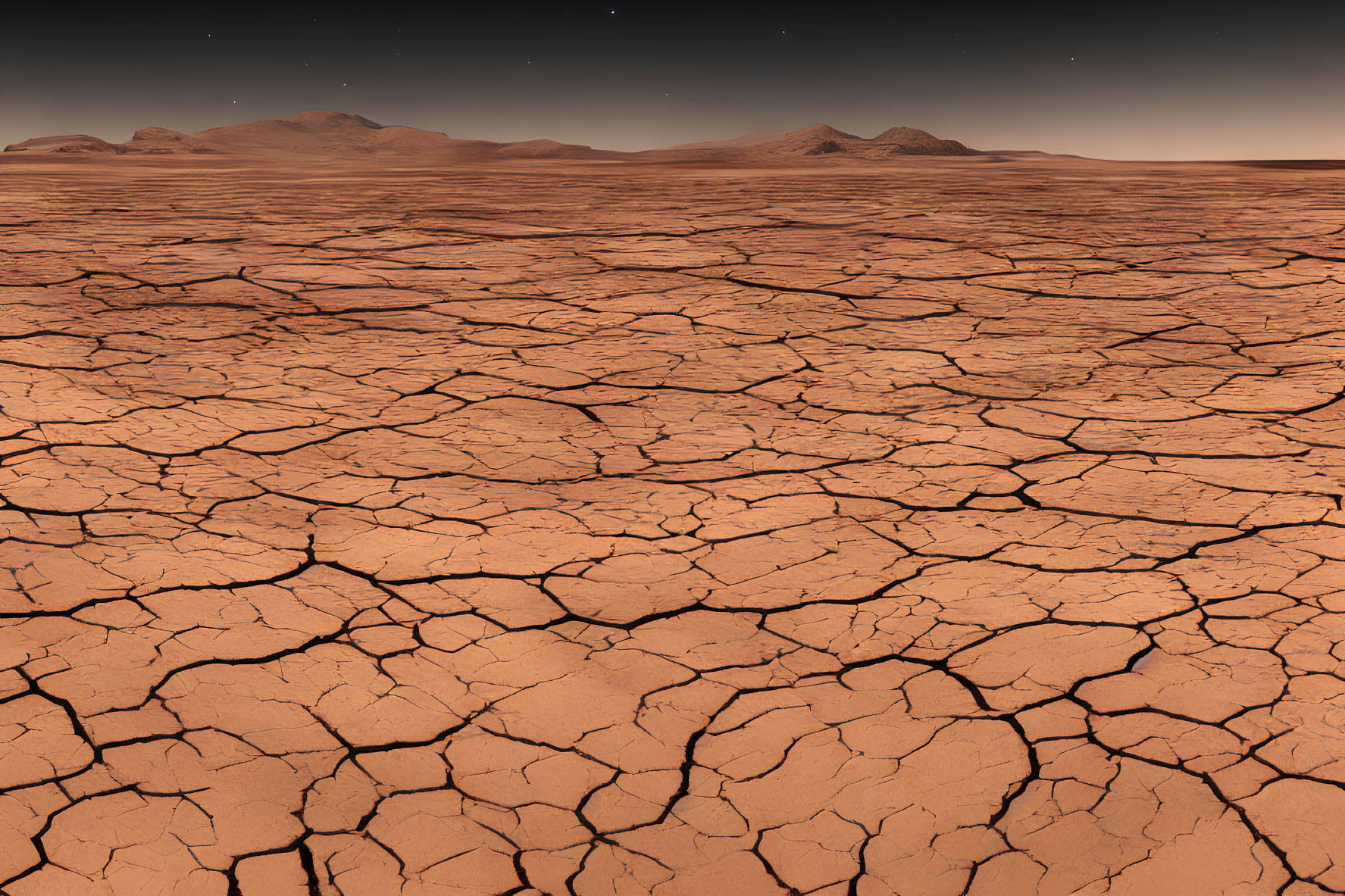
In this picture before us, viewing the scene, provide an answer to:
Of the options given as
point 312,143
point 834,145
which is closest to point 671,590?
point 834,145

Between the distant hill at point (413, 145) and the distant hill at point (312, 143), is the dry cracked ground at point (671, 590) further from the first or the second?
the distant hill at point (312, 143)

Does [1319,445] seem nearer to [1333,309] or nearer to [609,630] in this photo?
[1333,309]

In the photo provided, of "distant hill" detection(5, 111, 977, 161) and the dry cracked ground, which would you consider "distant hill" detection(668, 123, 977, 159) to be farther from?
the dry cracked ground

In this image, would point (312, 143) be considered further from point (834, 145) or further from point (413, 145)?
point (834, 145)

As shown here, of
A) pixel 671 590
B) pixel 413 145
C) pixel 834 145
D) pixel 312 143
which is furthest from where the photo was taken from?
pixel 312 143

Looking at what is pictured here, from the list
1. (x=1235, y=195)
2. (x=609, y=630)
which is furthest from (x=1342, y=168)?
(x=609, y=630)

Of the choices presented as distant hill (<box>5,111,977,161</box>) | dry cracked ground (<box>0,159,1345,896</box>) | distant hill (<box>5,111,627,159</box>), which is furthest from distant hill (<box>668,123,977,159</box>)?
dry cracked ground (<box>0,159,1345,896</box>)

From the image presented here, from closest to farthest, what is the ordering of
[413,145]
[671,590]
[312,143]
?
[671,590] < [413,145] < [312,143]

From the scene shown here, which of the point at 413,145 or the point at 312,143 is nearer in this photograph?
the point at 413,145
